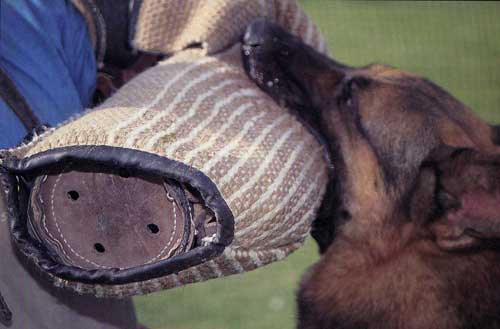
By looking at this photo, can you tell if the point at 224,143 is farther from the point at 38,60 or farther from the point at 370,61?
the point at 370,61

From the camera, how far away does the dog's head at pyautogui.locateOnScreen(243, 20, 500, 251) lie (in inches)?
91.1

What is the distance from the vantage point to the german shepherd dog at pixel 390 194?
2.17 m

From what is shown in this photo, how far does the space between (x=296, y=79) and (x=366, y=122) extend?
0.26 m

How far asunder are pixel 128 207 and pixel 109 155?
15 cm

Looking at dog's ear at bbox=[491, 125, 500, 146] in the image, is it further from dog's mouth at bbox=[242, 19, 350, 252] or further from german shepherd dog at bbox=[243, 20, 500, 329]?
dog's mouth at bbox=[242, 19, 350, 252]

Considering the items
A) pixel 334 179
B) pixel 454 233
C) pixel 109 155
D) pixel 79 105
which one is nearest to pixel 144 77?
pixel 79 105

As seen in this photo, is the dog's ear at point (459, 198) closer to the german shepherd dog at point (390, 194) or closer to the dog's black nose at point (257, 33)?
the german shepherd dog at point (390, 194)

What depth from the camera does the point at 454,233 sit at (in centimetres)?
219

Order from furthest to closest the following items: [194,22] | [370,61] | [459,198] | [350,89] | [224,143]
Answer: [370,61] < [350,89] < [194,22] < [459,198] < [224,143]

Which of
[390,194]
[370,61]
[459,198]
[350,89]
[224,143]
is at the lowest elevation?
[370,61]

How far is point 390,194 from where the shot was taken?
7.67 ft

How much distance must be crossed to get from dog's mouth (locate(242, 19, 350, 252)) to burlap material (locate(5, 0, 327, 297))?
111 millimetres

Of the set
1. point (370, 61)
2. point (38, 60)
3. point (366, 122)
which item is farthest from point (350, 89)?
point (370, 61)

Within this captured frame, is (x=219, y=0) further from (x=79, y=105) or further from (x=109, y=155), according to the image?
(x=109, y=155)
